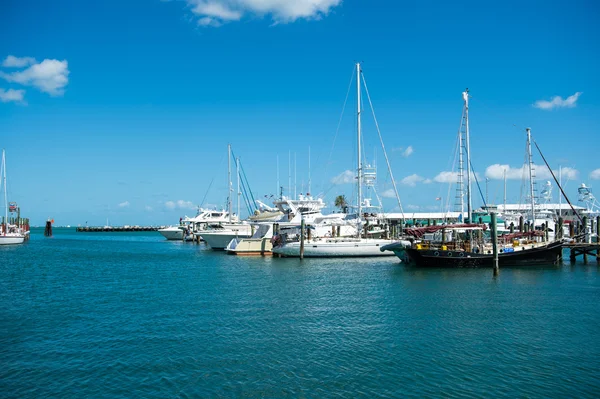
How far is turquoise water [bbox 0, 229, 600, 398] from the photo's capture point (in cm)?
1569

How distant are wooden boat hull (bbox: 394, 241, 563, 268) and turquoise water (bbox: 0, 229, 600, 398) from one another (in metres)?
7.31

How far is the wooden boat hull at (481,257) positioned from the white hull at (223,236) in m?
32.6

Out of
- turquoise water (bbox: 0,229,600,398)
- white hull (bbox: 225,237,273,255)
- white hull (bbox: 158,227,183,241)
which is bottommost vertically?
white hull (bbox: 158,227,183,241)

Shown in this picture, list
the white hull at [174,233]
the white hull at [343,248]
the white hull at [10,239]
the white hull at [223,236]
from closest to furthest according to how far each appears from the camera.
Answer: the white hull at [343,248], the white hull at [223,236], the white hull at [10,239], the white hull at [174,233]

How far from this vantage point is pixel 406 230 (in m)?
48.9

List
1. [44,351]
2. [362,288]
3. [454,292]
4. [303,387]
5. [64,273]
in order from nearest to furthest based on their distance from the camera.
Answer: [303,387] < [44,351] < [454,292] < [362,288] < [64,273]

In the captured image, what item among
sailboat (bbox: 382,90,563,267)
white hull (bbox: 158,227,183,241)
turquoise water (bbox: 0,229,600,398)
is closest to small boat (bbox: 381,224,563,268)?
sailboat (bbox: 382,90,563,267)

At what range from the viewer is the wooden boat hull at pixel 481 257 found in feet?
148

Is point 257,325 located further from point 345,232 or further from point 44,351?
point 345,232

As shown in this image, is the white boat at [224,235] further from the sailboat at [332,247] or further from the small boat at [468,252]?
the small boat at [468,252]

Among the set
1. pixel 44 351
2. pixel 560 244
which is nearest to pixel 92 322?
pixel 44 351

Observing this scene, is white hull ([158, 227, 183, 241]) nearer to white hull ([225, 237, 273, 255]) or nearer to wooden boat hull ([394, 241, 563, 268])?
white hull ([225, 237, 273, 255])

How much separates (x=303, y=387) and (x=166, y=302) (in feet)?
52.5

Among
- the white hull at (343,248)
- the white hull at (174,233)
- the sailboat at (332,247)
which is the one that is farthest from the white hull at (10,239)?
the white hull at (343,248)
